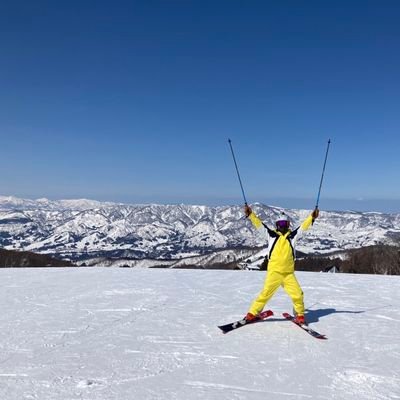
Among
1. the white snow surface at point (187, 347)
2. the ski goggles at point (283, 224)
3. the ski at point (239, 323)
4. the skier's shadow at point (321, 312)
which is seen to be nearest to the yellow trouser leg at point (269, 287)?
the ski at point (239, 323)

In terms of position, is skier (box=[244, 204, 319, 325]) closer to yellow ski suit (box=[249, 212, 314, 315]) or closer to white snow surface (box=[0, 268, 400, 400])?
yellow ski suit (box=[249, 212, 314, 315])

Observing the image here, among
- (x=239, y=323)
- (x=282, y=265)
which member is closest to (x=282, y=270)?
(x=282, y=265)

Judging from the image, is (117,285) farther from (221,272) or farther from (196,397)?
(196,397)

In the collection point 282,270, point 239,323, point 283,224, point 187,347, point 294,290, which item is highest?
point 283,224

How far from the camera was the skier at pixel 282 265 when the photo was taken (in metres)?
7.75

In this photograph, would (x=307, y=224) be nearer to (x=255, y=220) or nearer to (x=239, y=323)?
(x=255, y=220)

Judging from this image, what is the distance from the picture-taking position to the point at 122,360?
5867 millimetres

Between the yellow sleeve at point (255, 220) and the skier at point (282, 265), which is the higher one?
the yellow sleeve at point (255, 220)

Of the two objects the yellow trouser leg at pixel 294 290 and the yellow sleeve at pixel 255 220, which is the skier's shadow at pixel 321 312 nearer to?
the yellow trouser leg at pixel 294 290

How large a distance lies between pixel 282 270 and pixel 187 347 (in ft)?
7.69

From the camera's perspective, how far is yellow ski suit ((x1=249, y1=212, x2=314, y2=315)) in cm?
775

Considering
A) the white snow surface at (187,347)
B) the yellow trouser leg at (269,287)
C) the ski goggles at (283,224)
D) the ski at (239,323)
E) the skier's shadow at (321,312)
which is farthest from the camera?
the skier's shadow at (321,312)

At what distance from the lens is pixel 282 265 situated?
7.75m

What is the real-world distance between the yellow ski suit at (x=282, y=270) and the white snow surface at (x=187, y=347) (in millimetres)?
487
